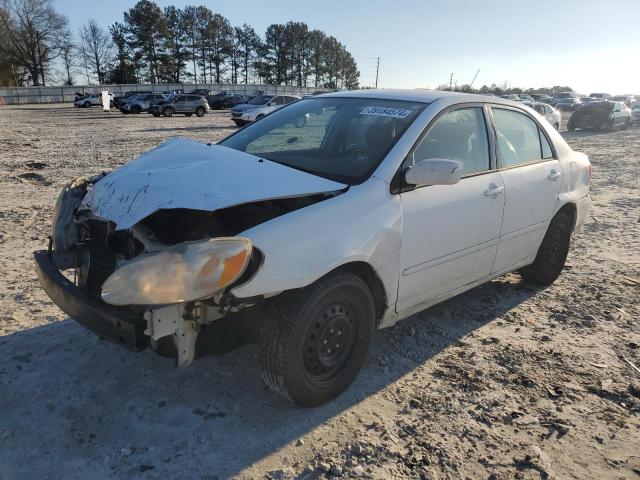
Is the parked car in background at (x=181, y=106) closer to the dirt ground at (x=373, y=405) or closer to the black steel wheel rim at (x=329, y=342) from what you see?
the dirt ground at (x=373, y=405)

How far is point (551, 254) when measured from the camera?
4629 mm

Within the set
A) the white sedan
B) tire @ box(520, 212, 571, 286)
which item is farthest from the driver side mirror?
tire @ box(520, 212, 571, 286)

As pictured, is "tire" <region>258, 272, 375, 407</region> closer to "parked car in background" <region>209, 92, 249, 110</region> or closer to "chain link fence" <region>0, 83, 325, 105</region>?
"parked car in background" <region>209, 92, 249, 110</region>

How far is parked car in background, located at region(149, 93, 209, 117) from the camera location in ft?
111

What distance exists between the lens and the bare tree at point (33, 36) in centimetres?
6650

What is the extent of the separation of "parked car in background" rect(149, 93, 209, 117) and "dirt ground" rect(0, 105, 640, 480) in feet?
104

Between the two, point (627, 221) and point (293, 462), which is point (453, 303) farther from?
point (627, 221)

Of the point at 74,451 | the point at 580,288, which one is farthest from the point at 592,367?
the point at 74,451

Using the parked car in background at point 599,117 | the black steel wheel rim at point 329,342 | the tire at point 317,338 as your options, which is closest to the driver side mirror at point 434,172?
the tire at point 317,338

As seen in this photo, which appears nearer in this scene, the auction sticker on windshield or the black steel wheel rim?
the black steel wheel rim

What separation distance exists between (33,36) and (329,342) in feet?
272

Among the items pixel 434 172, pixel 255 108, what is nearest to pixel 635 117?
pixel 255 108

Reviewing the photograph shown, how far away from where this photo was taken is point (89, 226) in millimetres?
2838

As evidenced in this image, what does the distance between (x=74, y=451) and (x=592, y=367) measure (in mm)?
3239
